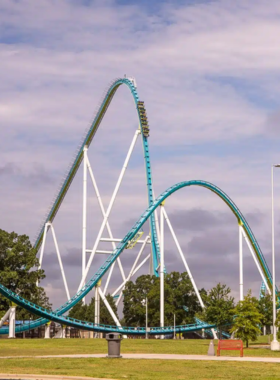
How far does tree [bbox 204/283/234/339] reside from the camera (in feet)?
156

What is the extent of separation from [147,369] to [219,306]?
29.4m

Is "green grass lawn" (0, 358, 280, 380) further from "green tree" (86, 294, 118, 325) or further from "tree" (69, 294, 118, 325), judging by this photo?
"green tree" (86, 294, 118, 325)

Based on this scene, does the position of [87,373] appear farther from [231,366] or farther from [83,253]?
[83,253]

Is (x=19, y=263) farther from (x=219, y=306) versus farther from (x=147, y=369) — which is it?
(x=147, y=369)

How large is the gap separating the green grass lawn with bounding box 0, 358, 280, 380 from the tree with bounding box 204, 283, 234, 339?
25.6m

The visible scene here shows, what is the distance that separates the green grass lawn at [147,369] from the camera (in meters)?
17.2

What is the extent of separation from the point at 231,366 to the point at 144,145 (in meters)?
44.0

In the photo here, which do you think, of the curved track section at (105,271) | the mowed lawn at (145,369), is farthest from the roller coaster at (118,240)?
the mowed lawn at (145,369)

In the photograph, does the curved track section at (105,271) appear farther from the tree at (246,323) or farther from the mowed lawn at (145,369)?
the mowed lawn at (145,369)

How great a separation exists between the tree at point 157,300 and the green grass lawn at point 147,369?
2110 inches

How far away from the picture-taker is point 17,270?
67.6m

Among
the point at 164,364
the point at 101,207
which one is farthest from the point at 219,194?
the point at 164,364

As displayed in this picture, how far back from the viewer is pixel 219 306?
47.9 metres


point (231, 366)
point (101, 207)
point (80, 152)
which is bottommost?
point (231, 366)
